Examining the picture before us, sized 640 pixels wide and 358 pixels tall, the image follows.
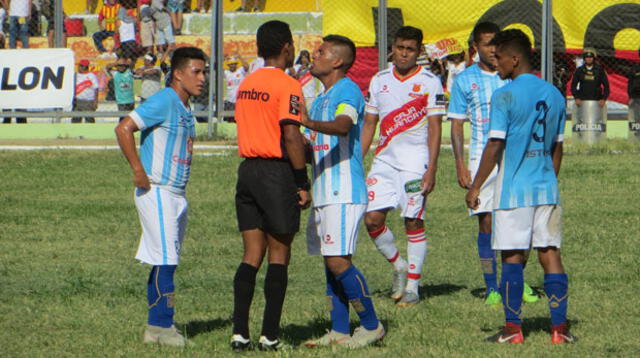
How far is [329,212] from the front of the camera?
7059 millimetres

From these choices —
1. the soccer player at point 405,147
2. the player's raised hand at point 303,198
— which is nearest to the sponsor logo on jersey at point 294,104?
the player's raised hand at point 303,198

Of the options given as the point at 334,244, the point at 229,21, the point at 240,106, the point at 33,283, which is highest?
the point at 229,21

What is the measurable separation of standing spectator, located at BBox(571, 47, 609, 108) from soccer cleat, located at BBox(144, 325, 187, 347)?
55.4 feet

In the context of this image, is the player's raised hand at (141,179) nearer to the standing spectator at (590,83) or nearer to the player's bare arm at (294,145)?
the player's bare arm at (294,145)

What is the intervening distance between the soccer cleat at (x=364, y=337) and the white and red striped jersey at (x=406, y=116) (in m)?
2.05

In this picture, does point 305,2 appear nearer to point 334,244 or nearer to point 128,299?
point 128,299

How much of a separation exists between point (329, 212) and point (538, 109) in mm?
1506

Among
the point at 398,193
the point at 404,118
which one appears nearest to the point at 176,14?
the point at 404,118

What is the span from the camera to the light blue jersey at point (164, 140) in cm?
716

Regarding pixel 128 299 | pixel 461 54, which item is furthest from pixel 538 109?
pixel 461 54

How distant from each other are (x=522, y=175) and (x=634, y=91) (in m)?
16.7

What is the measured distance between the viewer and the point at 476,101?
8.89 meters

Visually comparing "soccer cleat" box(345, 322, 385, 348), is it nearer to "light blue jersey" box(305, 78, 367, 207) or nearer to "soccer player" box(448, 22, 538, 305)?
"light blue jersey" box(305, 78, 367, 207)

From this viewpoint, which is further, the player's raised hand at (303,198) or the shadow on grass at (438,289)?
the shadow on grass at (438,289)
